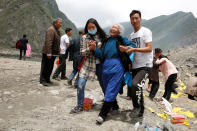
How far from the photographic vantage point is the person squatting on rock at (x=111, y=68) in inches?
124

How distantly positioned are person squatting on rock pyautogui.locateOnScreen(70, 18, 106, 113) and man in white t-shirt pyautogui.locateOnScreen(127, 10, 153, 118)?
2.20 feet

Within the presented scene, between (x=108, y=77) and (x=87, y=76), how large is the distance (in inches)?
17.7

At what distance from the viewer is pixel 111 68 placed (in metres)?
3.19

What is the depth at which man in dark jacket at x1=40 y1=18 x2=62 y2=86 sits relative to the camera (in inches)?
205

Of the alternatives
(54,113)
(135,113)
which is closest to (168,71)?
(135,113)

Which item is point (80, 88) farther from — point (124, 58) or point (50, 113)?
point (124, 58)

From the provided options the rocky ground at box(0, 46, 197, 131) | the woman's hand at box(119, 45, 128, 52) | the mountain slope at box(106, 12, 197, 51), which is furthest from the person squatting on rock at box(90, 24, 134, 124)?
the mountain slope at box(106, 12, 197, 51)

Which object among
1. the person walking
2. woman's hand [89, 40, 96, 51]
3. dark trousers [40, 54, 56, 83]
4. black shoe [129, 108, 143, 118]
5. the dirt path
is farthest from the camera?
dark trousers [40, 54, 56, 83]

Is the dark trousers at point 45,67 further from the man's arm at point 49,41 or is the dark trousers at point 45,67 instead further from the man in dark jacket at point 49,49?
the man's arm at point 49,41

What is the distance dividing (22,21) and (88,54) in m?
67.2

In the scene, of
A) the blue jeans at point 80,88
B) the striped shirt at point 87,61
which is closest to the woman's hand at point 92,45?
the striped shirt at point 87,61

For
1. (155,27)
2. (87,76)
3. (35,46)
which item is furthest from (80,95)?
(155,27)

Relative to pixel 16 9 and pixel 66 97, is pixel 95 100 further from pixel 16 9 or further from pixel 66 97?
pixel 16 9

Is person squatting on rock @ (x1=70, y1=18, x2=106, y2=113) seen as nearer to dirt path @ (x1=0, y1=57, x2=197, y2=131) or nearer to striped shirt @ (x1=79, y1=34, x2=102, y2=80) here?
striped shirt @ (x1=79, y1=34, x2=102, y2=80)
